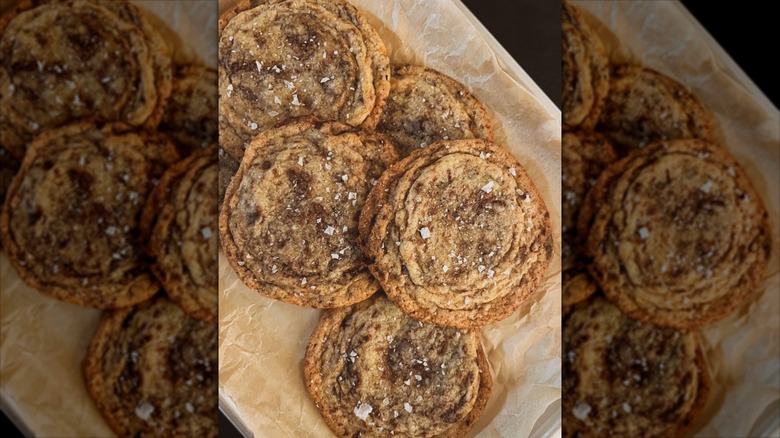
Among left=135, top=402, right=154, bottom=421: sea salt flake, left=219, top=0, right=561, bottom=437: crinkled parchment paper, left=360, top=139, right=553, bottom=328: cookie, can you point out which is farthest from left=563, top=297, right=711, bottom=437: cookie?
left=135, top=402, right=154, bottom=421: sea salt flake

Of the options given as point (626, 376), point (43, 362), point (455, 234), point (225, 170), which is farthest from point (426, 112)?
point (43, 362)

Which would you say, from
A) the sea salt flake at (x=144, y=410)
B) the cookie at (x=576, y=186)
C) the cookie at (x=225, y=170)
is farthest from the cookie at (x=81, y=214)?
the cookie at (x=576, y=186)

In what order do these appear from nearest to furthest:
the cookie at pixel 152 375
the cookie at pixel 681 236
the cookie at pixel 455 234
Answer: the cookie at pixel 455 234, the cookie at pixel 681 236, the cookie at pixel 152 375

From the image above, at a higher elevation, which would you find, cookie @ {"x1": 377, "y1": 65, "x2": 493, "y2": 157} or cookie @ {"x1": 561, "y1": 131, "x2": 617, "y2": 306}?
cookie @ {"x1": 377, "y1": 65, "x2": 493, "y2": 157}

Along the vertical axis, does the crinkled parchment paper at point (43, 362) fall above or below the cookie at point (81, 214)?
below

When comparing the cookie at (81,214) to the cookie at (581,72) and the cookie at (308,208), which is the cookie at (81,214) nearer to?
the cookie at (308,208)

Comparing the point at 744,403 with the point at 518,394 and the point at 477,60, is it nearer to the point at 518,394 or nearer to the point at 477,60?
the point at 518,394

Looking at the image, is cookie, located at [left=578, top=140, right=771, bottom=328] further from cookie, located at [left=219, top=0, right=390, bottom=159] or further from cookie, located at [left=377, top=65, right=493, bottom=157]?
cookie, located at [left=219, top=0, right=390, bottom=159]
